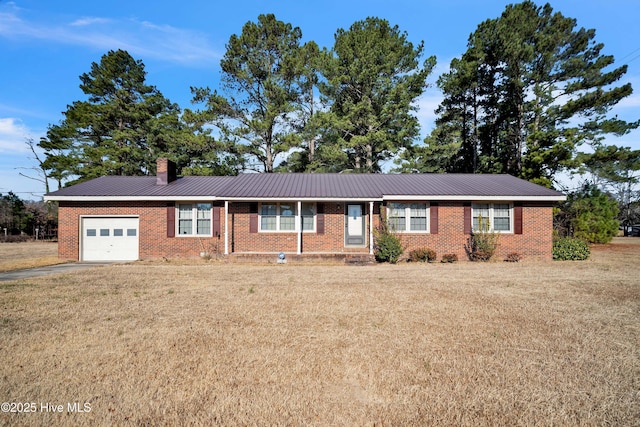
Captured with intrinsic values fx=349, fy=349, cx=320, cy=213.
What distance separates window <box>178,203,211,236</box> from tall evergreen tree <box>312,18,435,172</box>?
41.0 ft

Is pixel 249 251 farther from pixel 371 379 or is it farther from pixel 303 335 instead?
pixel 371 379

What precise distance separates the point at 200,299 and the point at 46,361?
3393mm

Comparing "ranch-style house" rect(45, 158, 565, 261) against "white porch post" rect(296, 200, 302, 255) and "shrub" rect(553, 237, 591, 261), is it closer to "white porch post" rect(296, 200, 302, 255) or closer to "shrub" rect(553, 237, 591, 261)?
"white porch post" rect(296, 200, 302, 255)

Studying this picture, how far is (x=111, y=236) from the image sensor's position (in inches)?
634

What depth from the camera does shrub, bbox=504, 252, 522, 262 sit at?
15.4 meters

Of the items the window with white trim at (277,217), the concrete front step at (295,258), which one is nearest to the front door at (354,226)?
the concrete front step at (295,258)

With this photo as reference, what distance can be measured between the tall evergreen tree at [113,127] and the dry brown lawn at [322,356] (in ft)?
80.4

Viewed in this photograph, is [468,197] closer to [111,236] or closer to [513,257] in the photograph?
[513,257]

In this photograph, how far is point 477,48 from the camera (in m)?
27.5

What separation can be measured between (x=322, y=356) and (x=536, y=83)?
2826 centimetres

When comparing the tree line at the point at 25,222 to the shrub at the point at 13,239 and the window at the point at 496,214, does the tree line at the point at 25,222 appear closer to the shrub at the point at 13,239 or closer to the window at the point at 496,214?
the shrub at the point at 13,239

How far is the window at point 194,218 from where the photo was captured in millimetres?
15945

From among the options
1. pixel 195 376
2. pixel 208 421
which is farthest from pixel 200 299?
pixel 208 421

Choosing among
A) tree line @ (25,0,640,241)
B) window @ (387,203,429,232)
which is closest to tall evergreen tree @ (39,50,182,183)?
tree line @ (25,0,640,241)
